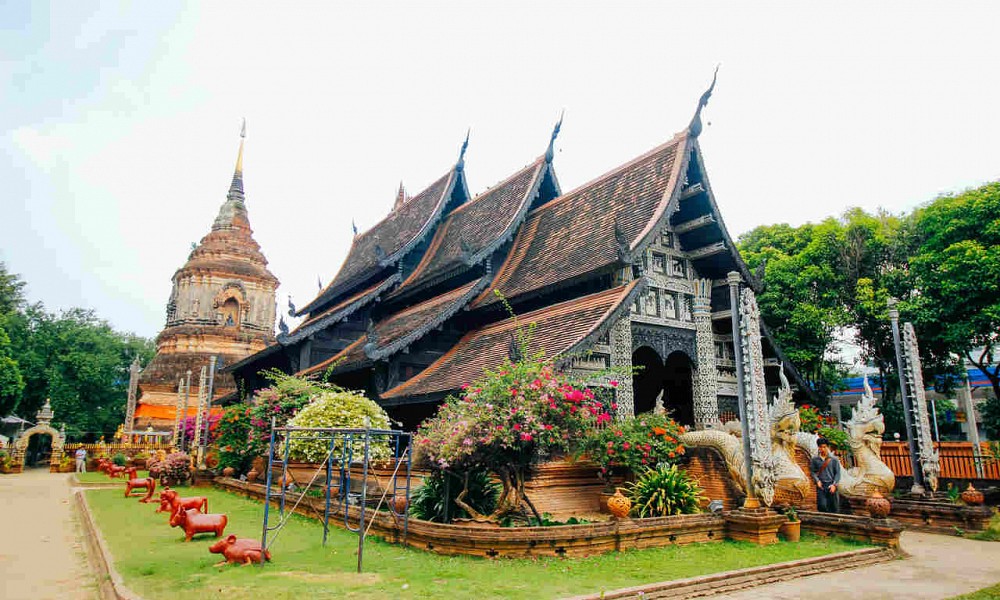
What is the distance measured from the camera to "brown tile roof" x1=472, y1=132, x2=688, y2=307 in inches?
531

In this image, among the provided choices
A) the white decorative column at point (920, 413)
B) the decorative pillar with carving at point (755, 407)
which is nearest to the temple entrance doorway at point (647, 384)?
the white decorative column at point (920, 413)

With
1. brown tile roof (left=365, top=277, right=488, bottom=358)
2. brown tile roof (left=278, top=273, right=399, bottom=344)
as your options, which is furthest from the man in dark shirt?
brown tile roof (left=278, top=273, right=399, bottom=344)

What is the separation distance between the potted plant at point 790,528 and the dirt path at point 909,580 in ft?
4.23

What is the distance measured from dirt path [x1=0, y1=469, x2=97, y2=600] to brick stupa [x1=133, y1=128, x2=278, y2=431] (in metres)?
20.0

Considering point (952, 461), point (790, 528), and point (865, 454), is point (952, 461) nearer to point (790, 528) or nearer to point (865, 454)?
point (865, 454)

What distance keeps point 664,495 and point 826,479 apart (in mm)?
3538

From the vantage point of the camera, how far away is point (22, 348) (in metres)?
40.1

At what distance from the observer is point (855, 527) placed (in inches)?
365

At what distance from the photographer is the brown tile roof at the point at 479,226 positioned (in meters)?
16.0

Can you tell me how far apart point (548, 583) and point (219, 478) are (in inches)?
586

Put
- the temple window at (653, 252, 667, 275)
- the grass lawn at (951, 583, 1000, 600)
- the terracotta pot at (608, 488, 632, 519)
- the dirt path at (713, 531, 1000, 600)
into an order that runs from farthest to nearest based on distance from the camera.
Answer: the temple window at (653, 252, 667, 275) < the terracotta pot at (608, 488, 632, 519) < the dirt path at (713, 531, 1000, 600) < the grass lawn at (951, 583, 1000, 600)

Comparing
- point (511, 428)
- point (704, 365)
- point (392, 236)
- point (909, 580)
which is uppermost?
point (392, 236)

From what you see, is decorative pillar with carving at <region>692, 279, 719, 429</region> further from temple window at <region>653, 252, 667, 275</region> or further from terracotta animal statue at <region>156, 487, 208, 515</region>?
terracotta animal statue at <region>156, 487, 208, 515</region>

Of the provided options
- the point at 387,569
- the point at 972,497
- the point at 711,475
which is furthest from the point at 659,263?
the point at 387,569
